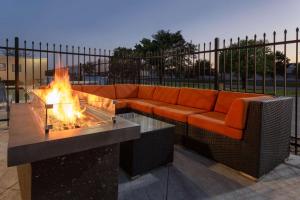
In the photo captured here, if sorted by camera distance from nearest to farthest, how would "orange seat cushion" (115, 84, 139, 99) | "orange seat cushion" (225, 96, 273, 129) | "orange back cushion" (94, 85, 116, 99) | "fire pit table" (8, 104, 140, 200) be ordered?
"fire pit table" (8, 104, 140, 200) < "orange seat cushion" (225, 96, 273, 129) < "orange back cushion" (94, 85, 116, 99) < "orange seat cushion" (115, 84, 139, 99)

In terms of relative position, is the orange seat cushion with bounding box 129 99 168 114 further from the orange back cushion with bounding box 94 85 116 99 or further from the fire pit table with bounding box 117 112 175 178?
the fire pit table with bounding box 117 112 175 178

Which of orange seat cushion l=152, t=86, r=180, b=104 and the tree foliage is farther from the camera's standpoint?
orange seat cushion l=152, t=86, r=180, b=104

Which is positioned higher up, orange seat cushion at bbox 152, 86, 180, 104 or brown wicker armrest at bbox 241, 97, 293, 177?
orange seat cushion at bbox 152, 86, 180, 104

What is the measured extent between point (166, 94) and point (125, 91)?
4.38ft

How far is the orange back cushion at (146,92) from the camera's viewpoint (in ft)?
17.6

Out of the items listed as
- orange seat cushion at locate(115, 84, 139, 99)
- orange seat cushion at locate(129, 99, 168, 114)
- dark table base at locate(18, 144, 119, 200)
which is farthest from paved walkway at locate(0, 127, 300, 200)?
orange seat cushion at locate(115, 84, 139, 99)

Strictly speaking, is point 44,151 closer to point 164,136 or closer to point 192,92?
point 164,136

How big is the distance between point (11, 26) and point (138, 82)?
22074 mm

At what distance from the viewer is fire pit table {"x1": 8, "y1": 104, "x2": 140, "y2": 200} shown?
133 cm

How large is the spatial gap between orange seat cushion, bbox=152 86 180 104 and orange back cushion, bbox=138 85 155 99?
164mm

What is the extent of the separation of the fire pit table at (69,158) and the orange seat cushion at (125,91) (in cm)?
376

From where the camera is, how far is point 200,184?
221 cm

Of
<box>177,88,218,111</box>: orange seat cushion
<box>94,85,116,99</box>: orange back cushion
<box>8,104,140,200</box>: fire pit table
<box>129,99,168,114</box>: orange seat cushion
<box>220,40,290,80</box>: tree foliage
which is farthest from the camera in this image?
<box>94,85,116,99</box>: orange back cushion

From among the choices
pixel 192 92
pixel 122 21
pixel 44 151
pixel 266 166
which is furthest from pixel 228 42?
pixel 122 21
